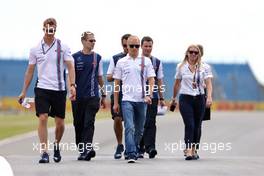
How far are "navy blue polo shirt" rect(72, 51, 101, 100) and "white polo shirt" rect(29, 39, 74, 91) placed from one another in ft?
2.69

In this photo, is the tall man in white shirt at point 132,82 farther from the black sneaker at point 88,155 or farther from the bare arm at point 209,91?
the bare arm at point 209,91

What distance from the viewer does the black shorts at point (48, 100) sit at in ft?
45.6

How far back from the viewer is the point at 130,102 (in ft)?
47.5

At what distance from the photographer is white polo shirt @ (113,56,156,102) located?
47.3ft

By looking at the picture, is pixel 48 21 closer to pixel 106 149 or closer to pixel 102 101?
pixel 102 101

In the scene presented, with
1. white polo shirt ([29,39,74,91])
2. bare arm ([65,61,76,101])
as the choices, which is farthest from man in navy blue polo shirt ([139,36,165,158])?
white polo shirt ([29,39,74,91])

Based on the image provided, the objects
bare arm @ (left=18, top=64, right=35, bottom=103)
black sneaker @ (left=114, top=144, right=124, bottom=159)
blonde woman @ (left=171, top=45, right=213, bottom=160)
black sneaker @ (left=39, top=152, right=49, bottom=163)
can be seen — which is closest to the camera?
black sneaker @ (left=39, top=152, right=49, bottom=163)

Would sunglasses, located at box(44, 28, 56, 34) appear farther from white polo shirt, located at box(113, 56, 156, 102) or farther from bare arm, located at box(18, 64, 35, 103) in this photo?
white polo shirt, located at box(113, 56, 156, 102)

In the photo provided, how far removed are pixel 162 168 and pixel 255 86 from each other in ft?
375

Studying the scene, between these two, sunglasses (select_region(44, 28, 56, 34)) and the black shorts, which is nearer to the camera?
sunglasses (select_region(44, 28, 56, 34))

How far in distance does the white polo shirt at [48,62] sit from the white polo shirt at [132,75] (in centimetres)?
90

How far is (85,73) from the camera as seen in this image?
581 inches

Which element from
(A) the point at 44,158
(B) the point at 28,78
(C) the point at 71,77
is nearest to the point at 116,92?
(C) the point at 71,77

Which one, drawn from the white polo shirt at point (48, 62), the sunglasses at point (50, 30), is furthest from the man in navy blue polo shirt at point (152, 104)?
the sunglasses at point (50, 30)
